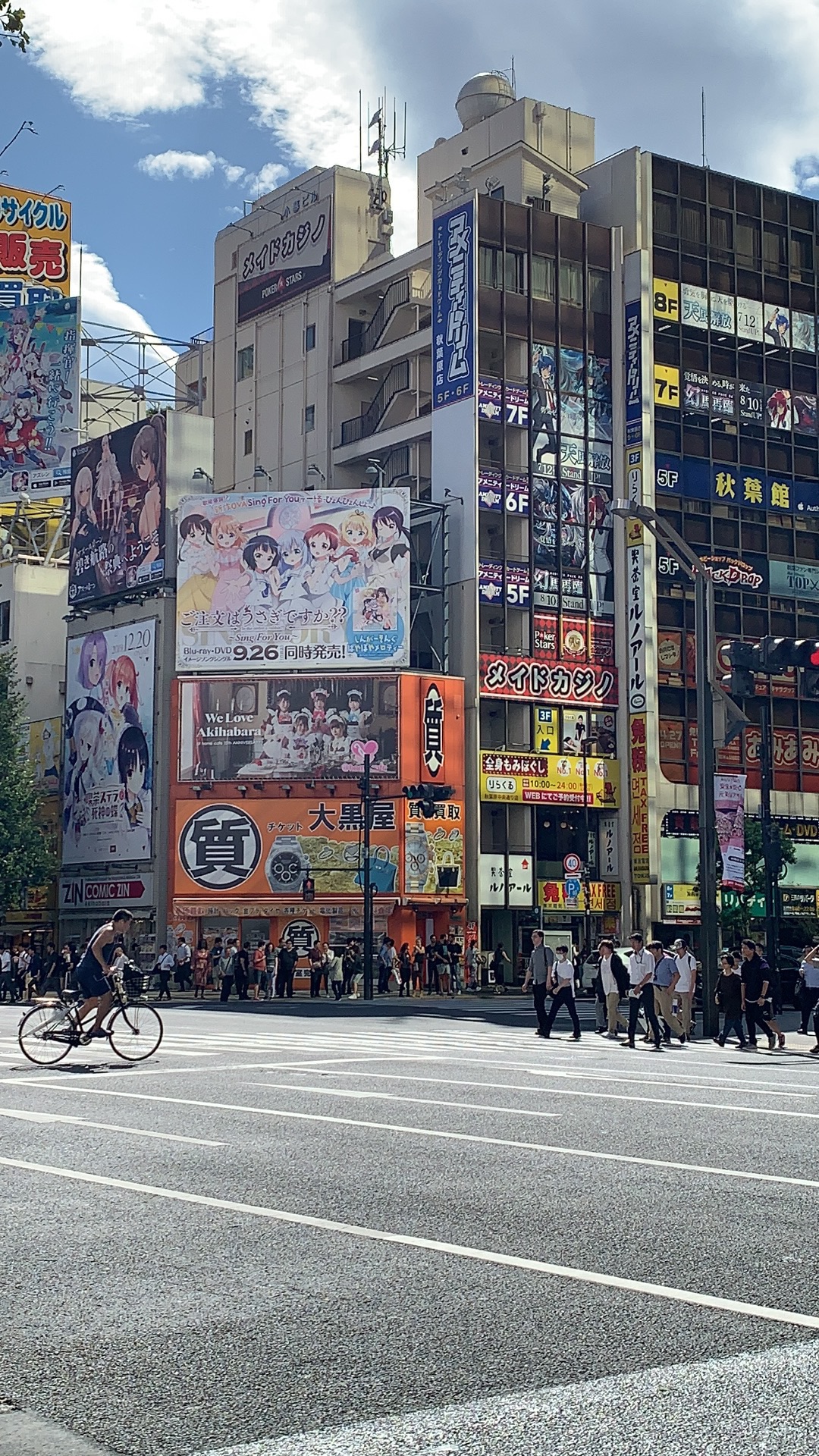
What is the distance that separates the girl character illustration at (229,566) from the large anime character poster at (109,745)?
146 inches

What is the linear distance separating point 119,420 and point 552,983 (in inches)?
2555

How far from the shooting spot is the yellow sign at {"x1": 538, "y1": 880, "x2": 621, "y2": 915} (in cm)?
5978

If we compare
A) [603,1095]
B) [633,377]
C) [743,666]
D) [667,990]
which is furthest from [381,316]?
[603,1095]

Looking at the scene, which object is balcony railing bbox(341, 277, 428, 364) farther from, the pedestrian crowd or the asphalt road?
the asphalt road

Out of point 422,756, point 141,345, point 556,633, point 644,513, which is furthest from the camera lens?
point 141,345

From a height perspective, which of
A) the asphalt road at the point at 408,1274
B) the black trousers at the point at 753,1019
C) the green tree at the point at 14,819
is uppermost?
the green tree at the point at 14,819

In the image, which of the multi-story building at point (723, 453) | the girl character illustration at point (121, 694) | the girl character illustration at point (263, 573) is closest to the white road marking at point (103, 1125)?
the girl character illustration at point (263, 573)

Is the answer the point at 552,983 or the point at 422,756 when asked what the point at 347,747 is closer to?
the point at 422,756

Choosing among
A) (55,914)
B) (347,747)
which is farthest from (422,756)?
(55,914)

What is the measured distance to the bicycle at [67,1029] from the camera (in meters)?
19.3

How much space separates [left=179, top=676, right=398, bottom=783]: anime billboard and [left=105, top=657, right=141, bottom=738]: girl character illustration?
3.26m

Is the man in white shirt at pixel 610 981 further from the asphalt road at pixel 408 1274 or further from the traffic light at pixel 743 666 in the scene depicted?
the asphalt road at pixel 408 1274

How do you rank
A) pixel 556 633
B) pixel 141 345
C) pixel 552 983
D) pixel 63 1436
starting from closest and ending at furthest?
pixel 63 1436
pixel 552 983
pixel 556 633
pixel 141 345

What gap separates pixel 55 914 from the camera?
64.2 metres
